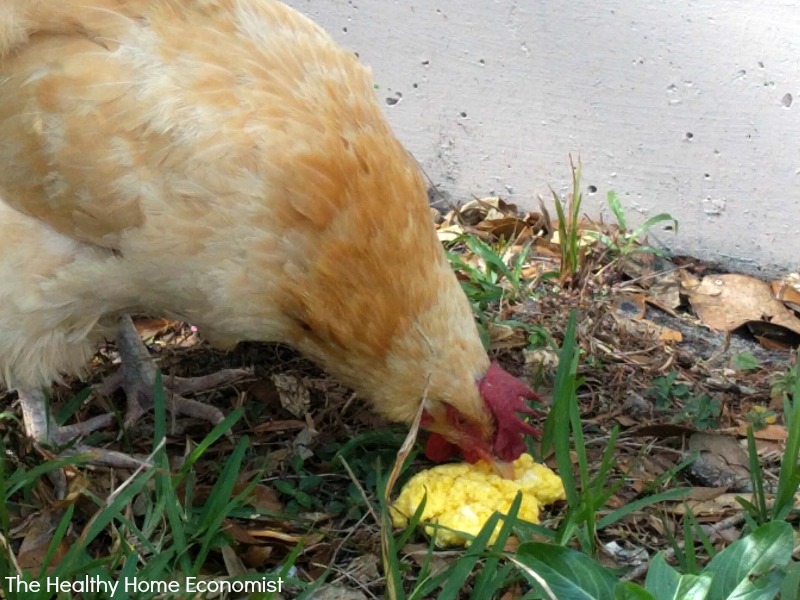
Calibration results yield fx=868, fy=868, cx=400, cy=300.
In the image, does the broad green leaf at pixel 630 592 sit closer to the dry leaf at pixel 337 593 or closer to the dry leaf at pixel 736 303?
the dry leaf at pixel 337 593

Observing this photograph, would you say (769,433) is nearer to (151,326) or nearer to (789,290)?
(789,290)

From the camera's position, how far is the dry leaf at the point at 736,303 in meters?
3.75

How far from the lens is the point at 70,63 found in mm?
2416

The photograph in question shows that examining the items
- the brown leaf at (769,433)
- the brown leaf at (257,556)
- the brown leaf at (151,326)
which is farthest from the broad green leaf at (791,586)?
the brown leaf at (151,326)

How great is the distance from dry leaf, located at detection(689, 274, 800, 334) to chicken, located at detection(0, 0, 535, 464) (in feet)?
5.26

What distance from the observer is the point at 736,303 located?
383cm

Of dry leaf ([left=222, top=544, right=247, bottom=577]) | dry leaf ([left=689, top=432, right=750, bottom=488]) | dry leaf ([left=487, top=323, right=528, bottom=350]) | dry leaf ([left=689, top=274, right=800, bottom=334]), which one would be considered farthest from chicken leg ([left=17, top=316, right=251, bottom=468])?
dry leaf ([left=689, top=274, right=800, bottom=334])

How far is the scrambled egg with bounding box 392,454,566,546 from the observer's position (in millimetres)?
2514

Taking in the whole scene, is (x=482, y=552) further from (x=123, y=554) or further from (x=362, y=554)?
(x=123, y=554)

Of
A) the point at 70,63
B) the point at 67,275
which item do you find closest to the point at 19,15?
the point at 70,63

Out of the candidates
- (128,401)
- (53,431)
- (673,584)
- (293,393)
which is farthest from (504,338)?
(53,431)

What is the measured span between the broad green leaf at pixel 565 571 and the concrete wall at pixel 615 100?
2.32 metres

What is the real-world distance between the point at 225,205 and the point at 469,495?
1.10 meters

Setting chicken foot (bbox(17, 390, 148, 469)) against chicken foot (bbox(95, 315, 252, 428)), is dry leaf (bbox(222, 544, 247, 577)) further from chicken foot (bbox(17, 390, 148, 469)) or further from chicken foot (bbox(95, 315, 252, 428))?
chicken foot (bbox(95, 315, 252, 428))
